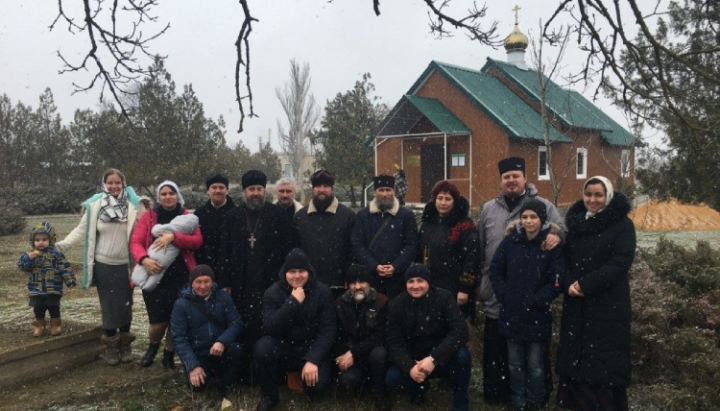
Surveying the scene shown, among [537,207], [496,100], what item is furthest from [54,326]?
[496,100]

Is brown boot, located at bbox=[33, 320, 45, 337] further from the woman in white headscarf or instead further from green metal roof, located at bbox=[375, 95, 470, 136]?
green metal roof, located at bbox=[375, 95, 470, 136]

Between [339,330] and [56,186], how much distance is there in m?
29.3

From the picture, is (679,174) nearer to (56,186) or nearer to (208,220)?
(208,220)

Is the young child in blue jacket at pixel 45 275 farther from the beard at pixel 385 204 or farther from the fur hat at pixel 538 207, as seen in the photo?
the fur hat at pixel 538 207

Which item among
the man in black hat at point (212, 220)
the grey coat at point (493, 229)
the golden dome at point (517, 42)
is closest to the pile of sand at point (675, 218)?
the golden dome at point (517, 42)

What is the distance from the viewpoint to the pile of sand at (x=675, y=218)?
17.2 meters

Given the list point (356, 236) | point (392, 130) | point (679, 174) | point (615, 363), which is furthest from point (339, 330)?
point (392, 130)

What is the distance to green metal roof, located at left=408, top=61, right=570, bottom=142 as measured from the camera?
18.6 m

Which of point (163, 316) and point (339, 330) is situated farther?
point (163, 316)

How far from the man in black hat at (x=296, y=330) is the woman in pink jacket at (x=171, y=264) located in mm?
1054

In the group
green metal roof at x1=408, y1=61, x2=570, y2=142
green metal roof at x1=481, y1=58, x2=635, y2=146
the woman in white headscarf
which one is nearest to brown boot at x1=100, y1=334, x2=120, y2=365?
the woman in white headscarf

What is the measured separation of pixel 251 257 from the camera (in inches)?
191

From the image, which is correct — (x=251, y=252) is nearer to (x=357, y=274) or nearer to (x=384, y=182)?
(x=357, y=274)

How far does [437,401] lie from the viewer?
4.42 m
